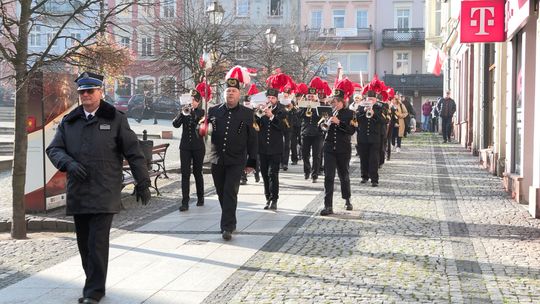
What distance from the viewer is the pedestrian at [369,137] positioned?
15.9m

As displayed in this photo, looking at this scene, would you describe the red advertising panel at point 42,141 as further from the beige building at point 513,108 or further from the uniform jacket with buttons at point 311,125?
the beige building at point 513,108

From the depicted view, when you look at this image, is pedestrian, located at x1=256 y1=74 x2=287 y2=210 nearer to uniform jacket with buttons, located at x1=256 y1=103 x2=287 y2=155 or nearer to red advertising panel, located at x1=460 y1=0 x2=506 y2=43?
uniform jacket with buttons, located at x1=256 y1=103 x2=287 y2=155

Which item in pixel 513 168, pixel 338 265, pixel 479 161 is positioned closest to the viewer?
pixel 338 265

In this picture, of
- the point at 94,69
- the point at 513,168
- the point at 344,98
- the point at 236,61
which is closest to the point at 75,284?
the point at 94,69

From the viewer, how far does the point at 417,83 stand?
56719mm

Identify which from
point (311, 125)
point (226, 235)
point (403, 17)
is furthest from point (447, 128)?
point (403, 17)

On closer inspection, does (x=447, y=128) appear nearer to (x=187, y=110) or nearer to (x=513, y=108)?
(x=513, y=108)

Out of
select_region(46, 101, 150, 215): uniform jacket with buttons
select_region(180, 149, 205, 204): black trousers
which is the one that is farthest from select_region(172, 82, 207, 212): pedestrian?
select_region(46, 101, 150, 215): uniform jacket with buttons

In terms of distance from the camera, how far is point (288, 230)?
10.3 meters

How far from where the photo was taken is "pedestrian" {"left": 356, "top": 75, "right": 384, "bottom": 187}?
1589 centimetres

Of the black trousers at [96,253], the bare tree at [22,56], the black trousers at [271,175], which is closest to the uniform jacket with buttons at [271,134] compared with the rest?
the black trousers at [271,175]

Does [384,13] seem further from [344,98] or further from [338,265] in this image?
[338,265]

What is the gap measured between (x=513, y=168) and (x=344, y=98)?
4179mm

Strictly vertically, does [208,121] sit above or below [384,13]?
below
